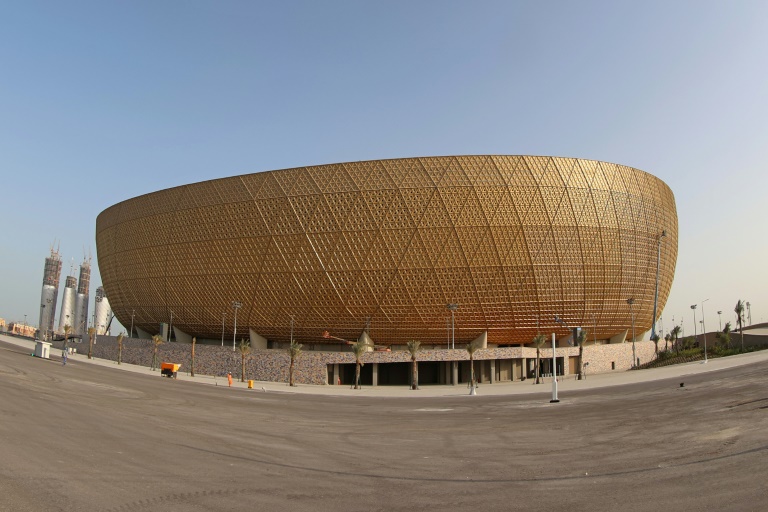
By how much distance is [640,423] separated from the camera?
1636cm

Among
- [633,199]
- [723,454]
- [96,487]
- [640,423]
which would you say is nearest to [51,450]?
[96,487]

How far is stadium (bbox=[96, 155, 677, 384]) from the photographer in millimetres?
48438

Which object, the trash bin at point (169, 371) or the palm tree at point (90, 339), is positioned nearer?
the trash bin at point (169, 371)

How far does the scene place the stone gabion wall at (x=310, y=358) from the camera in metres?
47.7

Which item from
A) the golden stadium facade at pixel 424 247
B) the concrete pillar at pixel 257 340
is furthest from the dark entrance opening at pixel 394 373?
the concrete pillar at pixel 257 340

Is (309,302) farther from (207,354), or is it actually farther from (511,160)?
(511,160)

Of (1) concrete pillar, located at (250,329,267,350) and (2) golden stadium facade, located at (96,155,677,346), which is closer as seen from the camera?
(2) golden stadium facade, located at (96,155,677,346)

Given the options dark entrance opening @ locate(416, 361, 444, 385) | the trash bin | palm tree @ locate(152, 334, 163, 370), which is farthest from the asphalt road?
palm tree @ locate(152, 334, 163, 370)

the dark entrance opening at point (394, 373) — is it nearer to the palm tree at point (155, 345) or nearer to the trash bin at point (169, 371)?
the trash bin at point (169, 371)

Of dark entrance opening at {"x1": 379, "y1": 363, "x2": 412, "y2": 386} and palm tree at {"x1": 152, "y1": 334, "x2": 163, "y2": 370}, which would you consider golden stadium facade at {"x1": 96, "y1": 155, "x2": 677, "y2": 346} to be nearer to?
dark entrance opening at {"x1": 379, "y1": 363, "x2": 412, "y2": 386}

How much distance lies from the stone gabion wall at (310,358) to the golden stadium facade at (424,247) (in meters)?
2.72

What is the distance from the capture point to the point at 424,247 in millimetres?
48438

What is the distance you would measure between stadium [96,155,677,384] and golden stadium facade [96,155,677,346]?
0.39 ft

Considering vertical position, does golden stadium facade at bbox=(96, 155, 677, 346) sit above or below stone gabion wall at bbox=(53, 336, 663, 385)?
above
